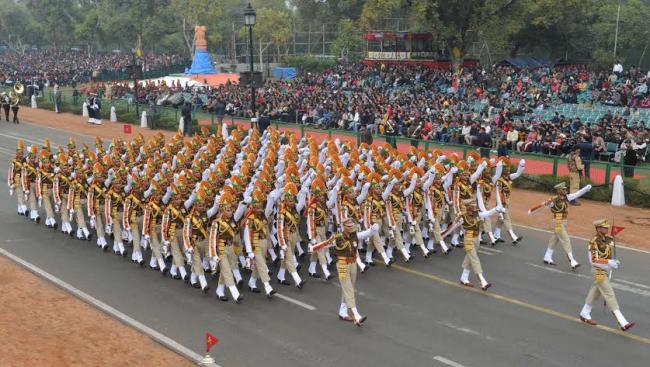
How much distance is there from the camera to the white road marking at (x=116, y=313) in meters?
11.7

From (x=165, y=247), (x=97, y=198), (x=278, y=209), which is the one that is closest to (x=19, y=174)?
(x=97, y=198)

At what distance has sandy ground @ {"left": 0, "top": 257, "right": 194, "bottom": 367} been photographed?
11.4 m

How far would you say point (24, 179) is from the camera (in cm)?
2059

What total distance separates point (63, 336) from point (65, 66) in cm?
7348

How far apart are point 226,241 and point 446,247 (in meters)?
5.72

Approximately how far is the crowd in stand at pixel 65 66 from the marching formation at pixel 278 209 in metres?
44.6

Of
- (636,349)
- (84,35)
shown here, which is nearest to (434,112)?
(636,349)

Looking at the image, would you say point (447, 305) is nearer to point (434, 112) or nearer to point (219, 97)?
point (434, 112)

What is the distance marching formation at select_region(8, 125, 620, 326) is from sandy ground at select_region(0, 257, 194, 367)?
2.27 m

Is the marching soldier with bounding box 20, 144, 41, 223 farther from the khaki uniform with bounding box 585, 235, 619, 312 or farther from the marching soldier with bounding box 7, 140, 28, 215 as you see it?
the khaki uniform with bounding box 585, 235, 619, 312

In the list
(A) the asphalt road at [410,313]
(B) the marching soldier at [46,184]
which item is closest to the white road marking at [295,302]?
(A) the asphalt road at [410,313]

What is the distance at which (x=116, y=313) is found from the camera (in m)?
13.5

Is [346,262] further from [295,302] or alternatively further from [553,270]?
[553,270]

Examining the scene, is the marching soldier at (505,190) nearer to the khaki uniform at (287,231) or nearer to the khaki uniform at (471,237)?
the khaki uniform at (471,237)
